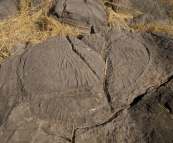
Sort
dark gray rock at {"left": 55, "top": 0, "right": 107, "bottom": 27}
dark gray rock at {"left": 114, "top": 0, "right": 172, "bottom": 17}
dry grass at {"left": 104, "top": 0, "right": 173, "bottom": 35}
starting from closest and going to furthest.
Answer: dark gray rock at {"left": 55, "top": 0, "right": 107, "bottom": 27}, dry grass at {"left": 104, "top": 0, "right": 173, "bottom": 35}, dark gray rock at {"left": 114, "top": 0, "right": 172, "bottom": 17}

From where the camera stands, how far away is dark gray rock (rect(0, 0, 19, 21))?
289 centimetres

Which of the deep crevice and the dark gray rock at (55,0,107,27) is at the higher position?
the dark gray rock at (55,0,107,27)

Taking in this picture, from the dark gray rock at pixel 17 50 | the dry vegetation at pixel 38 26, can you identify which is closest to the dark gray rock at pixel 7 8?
the dry vegetation at pixel 38 26

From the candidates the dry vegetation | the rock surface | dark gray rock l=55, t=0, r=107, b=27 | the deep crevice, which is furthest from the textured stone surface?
dark gray rock l=55, t=0, r=107, b=27

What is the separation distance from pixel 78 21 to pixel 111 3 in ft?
2.90

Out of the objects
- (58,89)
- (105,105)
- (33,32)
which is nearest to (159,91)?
(105,105)

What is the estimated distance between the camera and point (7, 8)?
2982 mm

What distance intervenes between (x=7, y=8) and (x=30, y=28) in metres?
0.61

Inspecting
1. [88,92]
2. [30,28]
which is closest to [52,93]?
[88,92]

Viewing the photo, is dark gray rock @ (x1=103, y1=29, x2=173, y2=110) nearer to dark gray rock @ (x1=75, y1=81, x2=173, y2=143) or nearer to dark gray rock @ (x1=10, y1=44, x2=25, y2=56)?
dark gray rock @ (x1=75, y1=81, x2=173, y2=143)

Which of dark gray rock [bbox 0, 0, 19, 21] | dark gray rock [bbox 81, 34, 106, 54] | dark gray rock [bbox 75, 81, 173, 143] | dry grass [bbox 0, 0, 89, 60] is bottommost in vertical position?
dark gray rock [bbox 75, 81, 173, 143]

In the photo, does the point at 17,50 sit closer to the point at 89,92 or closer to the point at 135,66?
the point at 89,92

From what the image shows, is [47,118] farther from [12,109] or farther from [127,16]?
[127,16]

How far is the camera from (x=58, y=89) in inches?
65.1
